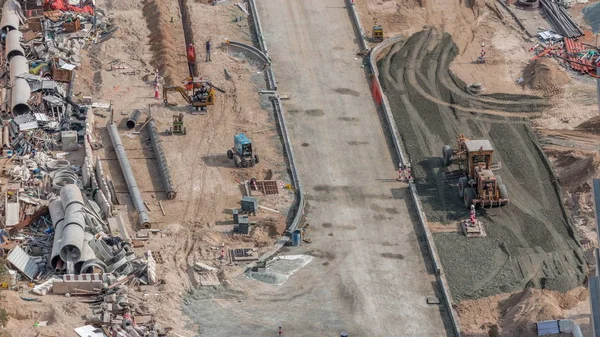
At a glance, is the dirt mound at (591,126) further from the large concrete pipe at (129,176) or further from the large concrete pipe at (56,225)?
the large concrete pipe at (56,225)

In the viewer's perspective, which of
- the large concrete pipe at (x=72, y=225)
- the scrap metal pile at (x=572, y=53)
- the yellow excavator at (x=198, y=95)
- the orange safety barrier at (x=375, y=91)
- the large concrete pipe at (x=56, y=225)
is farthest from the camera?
the scrap metal pile at (x=572, y=53)

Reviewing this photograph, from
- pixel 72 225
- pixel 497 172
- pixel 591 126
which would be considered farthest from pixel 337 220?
pixel 591 126

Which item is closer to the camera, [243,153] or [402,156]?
[243,153]

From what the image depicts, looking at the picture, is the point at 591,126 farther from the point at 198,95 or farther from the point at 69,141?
the point at 69,141

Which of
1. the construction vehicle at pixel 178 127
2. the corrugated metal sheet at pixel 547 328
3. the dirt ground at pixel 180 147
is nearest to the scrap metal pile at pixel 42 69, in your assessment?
the dirt ground at pixel 180 147

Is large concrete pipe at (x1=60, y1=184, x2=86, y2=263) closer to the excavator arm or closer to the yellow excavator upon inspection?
the excavator arm
